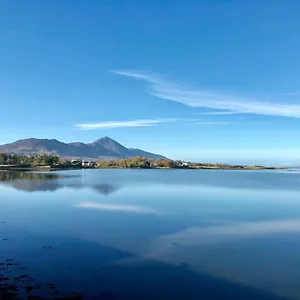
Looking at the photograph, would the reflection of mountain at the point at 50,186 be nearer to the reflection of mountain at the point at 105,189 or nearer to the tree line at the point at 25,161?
the reflection of mountain at the point at 105,189

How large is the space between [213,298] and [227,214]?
13.8 m

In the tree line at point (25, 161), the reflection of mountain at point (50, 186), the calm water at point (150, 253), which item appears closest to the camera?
the calm water at point (150, 253)

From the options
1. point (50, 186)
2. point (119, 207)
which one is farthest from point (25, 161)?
point (119, 207)

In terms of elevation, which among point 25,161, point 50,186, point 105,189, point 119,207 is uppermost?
point 25,161

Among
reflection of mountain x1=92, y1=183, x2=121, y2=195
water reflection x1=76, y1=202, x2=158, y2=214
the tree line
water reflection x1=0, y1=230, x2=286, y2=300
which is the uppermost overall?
the tree line

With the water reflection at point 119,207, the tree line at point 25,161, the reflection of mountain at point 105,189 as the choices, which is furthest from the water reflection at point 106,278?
the tree line at point 25,161

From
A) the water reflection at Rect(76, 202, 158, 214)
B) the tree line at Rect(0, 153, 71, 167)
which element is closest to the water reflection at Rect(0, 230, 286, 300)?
the water reflection at Rect(76, 202, 158, 214)

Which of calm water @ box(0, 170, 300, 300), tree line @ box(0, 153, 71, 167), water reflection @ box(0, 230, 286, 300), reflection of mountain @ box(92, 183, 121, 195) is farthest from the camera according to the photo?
tree line @ box(0, 153, 71, 167)

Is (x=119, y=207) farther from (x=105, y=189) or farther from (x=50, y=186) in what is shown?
(x=50, y=186)

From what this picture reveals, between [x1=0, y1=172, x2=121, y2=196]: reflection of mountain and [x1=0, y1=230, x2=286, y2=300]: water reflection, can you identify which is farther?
[x1=0, y1=172, x2=121, y2=196]: reflection of mountain

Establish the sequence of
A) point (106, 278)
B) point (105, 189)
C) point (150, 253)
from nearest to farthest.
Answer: point (106, 278) < point (150, 253) < point (105, 189)

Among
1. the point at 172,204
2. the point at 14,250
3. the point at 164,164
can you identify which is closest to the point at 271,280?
the point at 14,250

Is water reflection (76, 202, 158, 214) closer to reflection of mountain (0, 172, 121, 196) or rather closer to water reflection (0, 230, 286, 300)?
reflection of mountain (0, 172, 121, 196)

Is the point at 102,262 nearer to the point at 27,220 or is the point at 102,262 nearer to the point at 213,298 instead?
the point at 213,298
